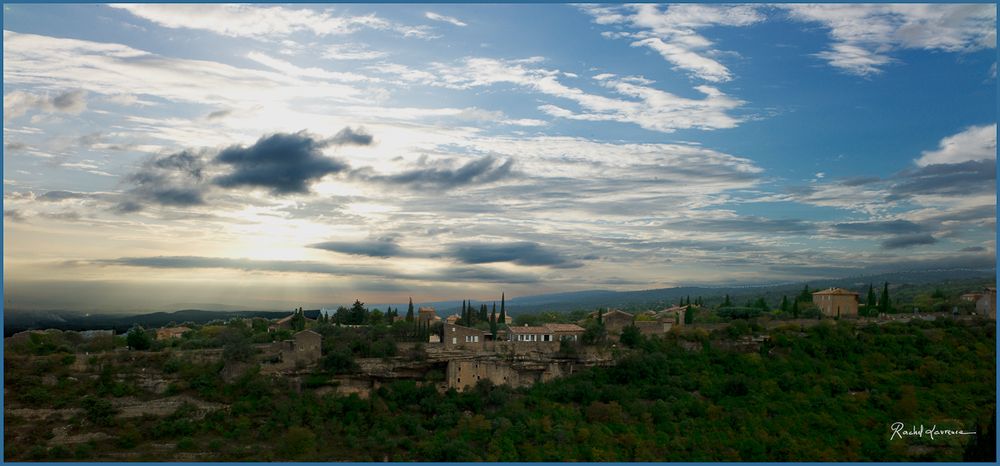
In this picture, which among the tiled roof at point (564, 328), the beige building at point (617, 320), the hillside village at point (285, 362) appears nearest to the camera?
the hillside village at point (285, 362)

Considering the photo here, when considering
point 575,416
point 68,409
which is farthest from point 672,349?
point 68,409

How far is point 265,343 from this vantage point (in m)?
23.0

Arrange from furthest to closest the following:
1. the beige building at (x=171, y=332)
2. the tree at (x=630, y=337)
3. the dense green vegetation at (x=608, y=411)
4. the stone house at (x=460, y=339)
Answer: the beige building at (x=171, y=332)
the tree at (x=630, y=337)
the stone house at (x=460, y=339)
the dense green vegetation at (x=608, y=411)

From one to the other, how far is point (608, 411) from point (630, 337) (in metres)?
4.35

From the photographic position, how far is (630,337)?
23406 millimetres

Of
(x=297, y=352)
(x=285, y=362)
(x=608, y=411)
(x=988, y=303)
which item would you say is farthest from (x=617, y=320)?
(x=988, y=303)

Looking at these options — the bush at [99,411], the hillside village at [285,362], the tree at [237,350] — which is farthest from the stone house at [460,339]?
the bush at [99,411]

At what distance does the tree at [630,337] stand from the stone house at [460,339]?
174 inches

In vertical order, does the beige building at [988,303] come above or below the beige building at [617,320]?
above

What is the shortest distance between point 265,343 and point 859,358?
1800 cm

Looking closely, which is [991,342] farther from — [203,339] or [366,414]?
[203,339]

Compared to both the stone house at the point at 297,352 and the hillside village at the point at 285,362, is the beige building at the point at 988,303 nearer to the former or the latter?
the hillside village at the point at 285,362

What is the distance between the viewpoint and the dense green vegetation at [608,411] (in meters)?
17.9

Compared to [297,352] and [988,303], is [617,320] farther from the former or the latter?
[988,303]
